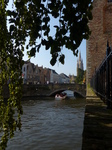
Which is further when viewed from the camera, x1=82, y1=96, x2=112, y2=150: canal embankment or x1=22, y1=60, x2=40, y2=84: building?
x1=22, y1=60, x2=40, y2=84: building

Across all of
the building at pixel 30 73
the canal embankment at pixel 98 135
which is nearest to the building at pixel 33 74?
the building at pixel 30 73

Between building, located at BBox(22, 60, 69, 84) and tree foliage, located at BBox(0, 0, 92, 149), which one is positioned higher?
building, located at BBox(22, 60, 69, 84)

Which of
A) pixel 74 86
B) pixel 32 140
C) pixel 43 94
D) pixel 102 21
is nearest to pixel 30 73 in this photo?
pixel 43 94

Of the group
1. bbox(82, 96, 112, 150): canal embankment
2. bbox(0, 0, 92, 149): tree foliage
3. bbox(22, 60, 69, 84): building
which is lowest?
bbox(82, 96, 112, 150): canal embankment

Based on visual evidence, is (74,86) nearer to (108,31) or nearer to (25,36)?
(108,31)

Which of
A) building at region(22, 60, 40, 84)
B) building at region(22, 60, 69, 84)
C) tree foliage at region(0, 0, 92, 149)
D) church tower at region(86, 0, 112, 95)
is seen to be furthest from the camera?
building at region(22, 60, 69, 84)

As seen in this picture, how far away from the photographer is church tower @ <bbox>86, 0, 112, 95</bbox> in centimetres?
2077

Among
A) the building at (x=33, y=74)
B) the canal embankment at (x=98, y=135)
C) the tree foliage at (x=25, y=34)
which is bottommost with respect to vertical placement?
the canal embankment at (x=98, y=135)

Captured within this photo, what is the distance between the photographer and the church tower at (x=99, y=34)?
20.8 metres

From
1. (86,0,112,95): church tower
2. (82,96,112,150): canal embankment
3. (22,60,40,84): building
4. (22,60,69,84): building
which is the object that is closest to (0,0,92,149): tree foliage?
(82,96,112,150): canal embankment

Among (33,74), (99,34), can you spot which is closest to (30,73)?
(33,74)

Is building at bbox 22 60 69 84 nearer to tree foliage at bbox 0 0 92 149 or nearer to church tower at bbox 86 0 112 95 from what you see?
church tower at bbox 86 0 112 95

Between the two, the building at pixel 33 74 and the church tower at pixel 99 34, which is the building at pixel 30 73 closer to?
the building at pixel 33 74

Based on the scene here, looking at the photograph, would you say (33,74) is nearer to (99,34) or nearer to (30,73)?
(30,73)
